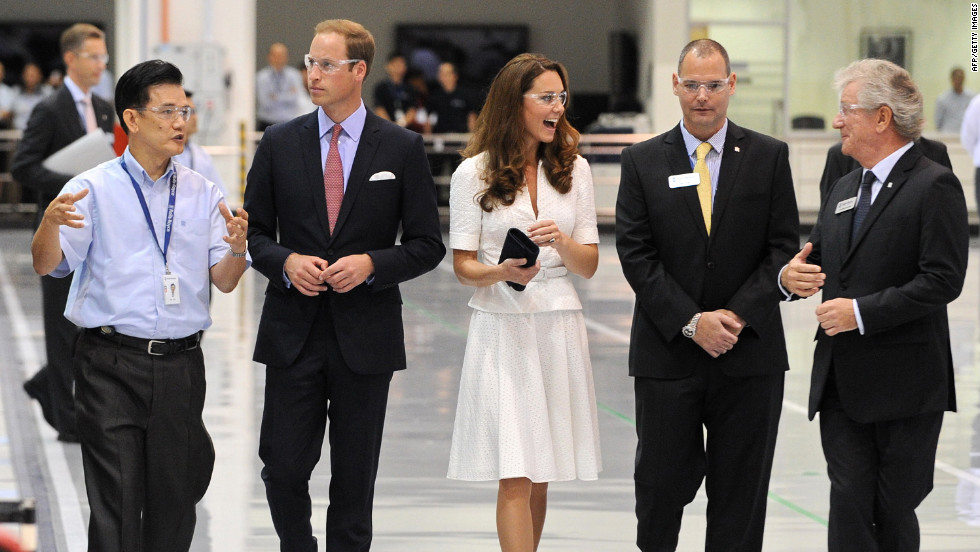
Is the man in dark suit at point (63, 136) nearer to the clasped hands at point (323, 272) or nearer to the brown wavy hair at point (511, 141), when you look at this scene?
the clasped hands at point (323, 272)

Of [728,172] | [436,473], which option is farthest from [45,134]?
[728,172]

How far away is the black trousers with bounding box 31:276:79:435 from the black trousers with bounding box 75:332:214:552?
3212mm

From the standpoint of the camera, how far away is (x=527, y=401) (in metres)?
5.05

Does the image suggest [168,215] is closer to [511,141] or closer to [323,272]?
[323,272]

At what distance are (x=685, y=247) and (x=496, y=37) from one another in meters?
23.9

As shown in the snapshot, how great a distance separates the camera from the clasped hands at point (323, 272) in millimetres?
4750

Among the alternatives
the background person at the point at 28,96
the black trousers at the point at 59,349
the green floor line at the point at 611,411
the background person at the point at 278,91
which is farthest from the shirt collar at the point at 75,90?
the background person at the point at 28,96

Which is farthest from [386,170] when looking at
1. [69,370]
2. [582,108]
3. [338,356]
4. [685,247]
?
[582,108]

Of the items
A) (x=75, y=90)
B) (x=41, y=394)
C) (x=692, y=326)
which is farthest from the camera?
(x=41, y=394)

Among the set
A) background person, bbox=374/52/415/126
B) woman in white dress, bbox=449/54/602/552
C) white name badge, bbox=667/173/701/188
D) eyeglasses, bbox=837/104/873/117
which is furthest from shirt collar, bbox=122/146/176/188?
background person, bbox=374/52/415/126

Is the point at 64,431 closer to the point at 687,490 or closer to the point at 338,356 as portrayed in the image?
the point at 338,356

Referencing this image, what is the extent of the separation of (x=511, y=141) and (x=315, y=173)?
709 millimetres

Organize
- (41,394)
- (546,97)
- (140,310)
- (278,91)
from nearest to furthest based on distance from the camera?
1. (140,310)
2. (546,97)
3. (41,394)
4. (278,91)

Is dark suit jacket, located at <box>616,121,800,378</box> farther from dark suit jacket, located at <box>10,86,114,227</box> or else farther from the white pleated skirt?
dark suit jacket, located at <box>10,86,114,227</box>
